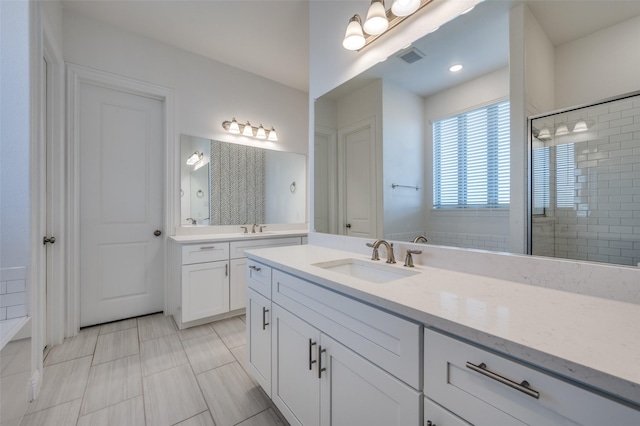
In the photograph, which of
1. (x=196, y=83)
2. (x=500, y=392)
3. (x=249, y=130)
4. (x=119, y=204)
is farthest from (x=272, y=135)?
(x=500, y=392)

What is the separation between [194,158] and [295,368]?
2.46m

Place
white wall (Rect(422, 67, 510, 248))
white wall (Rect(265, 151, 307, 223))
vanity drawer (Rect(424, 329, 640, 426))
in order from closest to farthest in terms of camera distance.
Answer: vanity drawer (Rect(424, 329, 640, 426)) < white wall (Rect(422, 67, 510, 248)) < white wall (Rect(265, 151, 307, 223))

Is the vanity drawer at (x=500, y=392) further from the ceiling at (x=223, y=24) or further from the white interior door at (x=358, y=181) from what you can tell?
the ceiling at (x=223, y=24)

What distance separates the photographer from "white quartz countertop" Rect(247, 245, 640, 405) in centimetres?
46

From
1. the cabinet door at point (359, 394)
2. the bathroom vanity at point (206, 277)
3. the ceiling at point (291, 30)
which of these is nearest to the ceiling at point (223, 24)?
the ceiling at point (291, 30)

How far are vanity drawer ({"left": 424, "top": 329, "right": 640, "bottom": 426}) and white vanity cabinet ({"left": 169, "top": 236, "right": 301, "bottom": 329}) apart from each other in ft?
7.14

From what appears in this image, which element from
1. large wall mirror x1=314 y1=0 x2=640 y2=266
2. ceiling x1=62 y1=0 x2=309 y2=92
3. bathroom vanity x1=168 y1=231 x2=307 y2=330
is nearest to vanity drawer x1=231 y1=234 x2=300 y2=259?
bathroom vanity x1=168 y1=231 x2=307 y2=330

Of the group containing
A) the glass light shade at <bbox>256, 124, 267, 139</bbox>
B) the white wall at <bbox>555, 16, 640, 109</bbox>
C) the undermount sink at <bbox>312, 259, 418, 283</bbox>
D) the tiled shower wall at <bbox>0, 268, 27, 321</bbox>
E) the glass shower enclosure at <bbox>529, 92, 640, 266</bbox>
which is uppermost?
the glass light shade at <bbox>256, 124, 267, 139</bbox>

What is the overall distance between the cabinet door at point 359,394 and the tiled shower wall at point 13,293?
1.70 m

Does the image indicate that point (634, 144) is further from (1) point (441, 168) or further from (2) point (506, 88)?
(1) point (441, 168)

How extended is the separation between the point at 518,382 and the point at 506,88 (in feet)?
3.42

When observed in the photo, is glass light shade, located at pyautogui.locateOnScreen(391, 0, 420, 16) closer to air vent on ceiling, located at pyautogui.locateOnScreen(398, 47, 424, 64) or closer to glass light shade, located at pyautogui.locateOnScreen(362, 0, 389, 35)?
glass light shade, located at pyautogui.locateOnScreen(362, 0, 389, 35)

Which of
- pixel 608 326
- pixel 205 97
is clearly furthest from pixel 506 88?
pixel 205 97

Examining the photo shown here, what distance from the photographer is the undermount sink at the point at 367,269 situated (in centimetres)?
125
